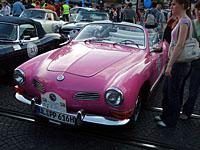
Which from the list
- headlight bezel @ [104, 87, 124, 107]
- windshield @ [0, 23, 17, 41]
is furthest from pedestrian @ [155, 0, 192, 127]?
windshield @ [0, 23, 17, 41]

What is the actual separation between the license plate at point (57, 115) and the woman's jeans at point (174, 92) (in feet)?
4.77

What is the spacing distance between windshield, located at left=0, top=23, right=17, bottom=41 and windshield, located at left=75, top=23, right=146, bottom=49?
1.65m

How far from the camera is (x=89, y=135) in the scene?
4.19 meters

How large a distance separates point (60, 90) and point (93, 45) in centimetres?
165

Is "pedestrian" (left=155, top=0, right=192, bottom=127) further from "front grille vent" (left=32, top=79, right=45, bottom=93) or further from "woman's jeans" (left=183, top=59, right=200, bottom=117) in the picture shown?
"front grille vent" (left=32, top=79, right=45, bottom=93)

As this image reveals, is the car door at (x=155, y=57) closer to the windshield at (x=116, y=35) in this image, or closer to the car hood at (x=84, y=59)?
the windshield at (x=116, y=35)

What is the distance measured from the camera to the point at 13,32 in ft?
21.7

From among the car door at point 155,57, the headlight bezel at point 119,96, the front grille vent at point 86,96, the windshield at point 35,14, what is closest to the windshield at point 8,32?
the car door at point 155,57

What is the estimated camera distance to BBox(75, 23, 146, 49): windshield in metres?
5.41

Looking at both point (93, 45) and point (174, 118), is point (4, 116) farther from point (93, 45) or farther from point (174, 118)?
point (174, 118)

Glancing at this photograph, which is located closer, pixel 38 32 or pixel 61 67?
pixel 61 67

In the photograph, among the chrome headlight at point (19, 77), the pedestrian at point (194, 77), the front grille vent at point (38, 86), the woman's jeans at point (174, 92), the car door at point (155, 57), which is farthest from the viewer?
the car door at point (155, 57)

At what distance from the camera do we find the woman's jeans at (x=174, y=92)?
4164 mm

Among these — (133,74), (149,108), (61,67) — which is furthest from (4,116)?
(149,108)
